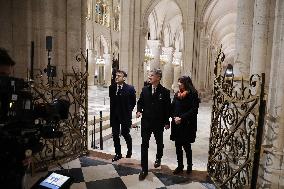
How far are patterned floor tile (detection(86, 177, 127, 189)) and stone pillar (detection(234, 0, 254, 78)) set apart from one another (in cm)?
246

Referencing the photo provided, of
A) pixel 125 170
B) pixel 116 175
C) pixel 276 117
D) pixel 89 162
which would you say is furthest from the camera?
pixel 89 162

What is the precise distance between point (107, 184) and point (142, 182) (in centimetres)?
55

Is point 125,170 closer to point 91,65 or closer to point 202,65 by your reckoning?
point 202,65

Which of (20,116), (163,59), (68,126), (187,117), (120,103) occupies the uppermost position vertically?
(163,59)

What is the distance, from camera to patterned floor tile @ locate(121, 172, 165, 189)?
4283 mm

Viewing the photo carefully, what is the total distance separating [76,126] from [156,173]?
6.07 ft

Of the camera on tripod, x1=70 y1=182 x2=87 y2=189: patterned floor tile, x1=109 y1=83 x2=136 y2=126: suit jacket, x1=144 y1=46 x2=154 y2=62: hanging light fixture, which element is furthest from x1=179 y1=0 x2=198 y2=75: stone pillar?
the camera on tripod

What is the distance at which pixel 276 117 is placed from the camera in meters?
3.51

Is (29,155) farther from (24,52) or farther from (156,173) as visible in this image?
(24,52)

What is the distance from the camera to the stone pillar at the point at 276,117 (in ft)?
11.4

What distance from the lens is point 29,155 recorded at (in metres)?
2.68

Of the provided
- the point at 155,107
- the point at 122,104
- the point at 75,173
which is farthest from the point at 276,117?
the point at 75,173

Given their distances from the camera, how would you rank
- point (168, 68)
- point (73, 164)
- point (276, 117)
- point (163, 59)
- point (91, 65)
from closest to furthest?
1. point (276, 117)
2. point (73, 164)
3. point (163, 59)
4. point (168, 68)
5. point (91, 65)

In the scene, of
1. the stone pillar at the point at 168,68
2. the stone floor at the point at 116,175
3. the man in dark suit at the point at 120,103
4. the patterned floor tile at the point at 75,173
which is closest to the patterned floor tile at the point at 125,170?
the stone floor at the point at 116,175
